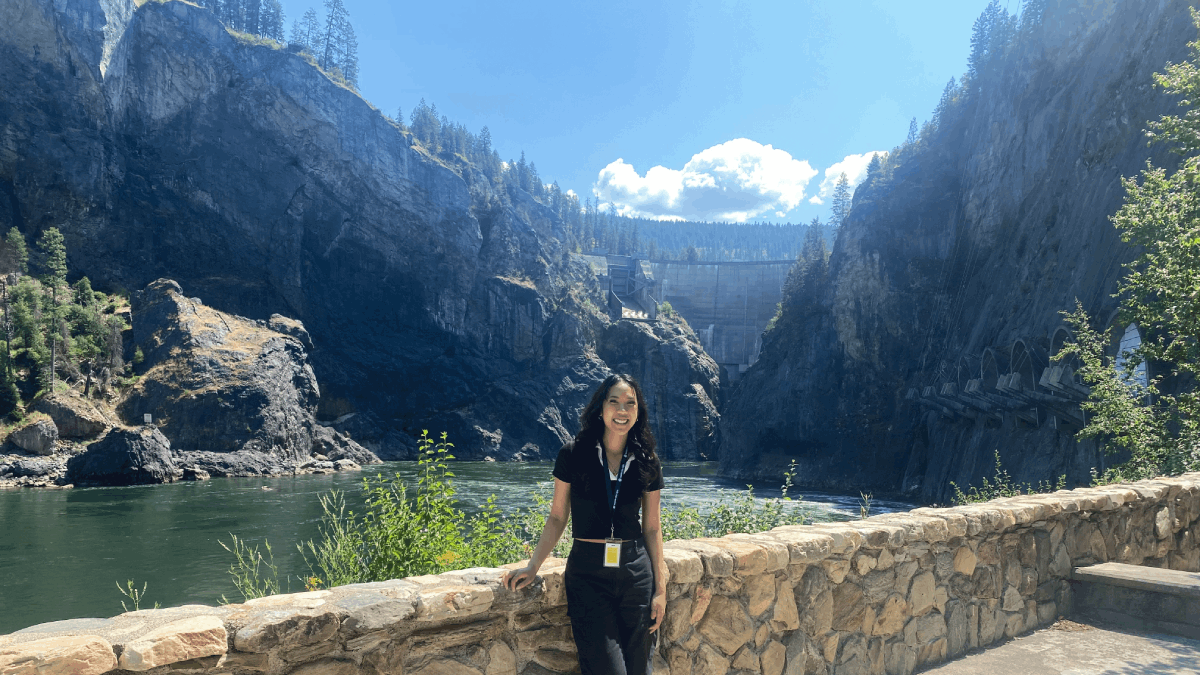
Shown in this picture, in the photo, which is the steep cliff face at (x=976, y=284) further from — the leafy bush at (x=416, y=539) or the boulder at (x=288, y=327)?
the boulder at (x=288, y=327)

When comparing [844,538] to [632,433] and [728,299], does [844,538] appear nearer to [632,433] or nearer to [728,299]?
[632,433]

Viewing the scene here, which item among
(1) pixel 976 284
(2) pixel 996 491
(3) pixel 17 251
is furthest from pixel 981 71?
(3) pixel 17 251

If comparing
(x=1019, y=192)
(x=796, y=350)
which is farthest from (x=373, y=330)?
(x=1019, y=192)

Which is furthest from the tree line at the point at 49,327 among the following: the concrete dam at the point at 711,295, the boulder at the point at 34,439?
the concrete dam at the point at 711,295

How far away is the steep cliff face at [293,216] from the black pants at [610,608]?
7215 centimetres

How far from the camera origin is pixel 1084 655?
4.97 meters

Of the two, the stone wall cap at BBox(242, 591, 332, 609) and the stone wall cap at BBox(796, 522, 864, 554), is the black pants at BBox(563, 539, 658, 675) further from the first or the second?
the stone wall cap at BBox(796, 522, 864, 554)

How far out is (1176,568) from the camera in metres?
6.55

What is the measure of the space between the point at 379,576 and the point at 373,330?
75467 mm

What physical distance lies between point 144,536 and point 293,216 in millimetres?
56057

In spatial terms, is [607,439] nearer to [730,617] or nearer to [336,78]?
[730,617]

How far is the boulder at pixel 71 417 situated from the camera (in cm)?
4541

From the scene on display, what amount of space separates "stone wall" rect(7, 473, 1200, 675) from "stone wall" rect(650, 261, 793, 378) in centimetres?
10633

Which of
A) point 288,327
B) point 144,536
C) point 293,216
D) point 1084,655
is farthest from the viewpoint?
point 293,216
